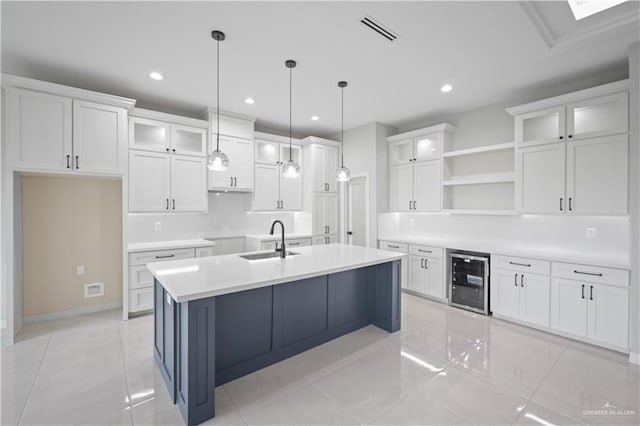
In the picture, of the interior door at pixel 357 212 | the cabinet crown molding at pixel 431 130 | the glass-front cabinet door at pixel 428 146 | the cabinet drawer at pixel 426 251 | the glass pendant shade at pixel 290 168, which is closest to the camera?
the glass pendant shade at pixel 290 168

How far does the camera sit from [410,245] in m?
4.62

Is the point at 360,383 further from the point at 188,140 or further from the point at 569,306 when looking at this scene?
the point at 188,140

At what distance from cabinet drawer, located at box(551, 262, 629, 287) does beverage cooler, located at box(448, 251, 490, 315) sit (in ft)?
2.47

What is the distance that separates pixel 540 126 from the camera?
3.54m

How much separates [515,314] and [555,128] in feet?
7.61

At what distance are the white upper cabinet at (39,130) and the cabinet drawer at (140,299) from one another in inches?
66.4

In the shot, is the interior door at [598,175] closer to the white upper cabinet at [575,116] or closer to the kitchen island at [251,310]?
the white upper cabinet at [575,116]

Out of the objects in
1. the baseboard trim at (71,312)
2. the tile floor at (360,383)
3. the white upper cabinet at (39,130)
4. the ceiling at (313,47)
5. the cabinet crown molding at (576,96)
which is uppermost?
the ceiling at (313,47)

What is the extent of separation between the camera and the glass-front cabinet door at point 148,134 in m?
3.78

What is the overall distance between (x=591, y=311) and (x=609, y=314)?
0.43 feet

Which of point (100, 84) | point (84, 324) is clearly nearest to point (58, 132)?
point (100, 84)

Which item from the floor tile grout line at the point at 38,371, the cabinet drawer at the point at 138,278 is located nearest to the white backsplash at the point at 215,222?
the cabinet drawer at the point at 138,278

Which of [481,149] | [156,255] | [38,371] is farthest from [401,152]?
[38,371]

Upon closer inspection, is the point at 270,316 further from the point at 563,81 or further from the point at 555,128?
the point at 563,81
